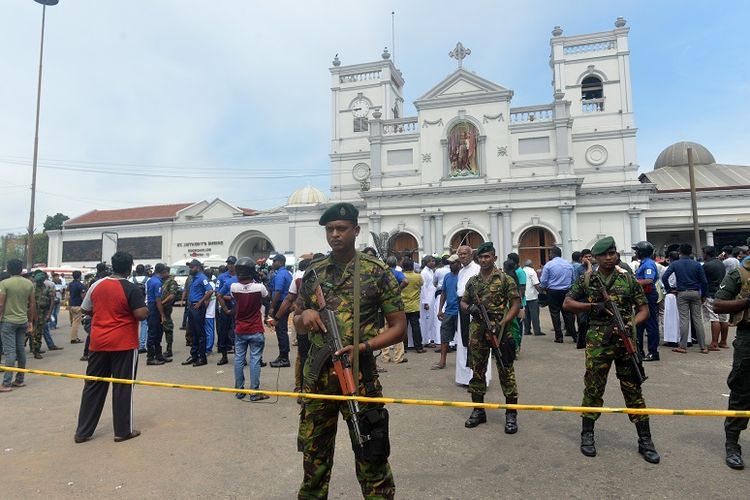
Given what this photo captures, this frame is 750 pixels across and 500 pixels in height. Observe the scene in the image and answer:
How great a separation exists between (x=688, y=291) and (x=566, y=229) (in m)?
17.4

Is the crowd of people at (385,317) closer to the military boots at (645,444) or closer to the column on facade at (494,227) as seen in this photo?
the military boots at (645,444)

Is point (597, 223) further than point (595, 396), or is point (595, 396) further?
point (597, 223)

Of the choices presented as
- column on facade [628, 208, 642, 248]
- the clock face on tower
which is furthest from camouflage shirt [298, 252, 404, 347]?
the clock face on tower

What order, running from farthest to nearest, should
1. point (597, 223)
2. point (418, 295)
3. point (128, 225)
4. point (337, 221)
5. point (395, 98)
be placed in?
point (128, 225) → point (395, 98) → point (597, 223) → point (418, 295) → point (337, 221)

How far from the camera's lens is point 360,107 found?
101 feet

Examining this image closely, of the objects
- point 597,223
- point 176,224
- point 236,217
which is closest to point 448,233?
point 597,223

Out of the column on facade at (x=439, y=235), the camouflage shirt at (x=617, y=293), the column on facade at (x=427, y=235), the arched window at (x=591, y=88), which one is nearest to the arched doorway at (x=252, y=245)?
the column on facade at (x=427, y=235)

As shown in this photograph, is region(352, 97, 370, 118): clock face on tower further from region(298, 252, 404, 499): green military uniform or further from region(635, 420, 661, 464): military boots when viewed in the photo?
region(298, 252, 404, 499): green military uniform

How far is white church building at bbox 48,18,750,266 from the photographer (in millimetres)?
24984

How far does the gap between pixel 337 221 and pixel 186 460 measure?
107 inches

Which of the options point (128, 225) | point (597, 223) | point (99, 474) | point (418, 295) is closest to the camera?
point (99, 474)

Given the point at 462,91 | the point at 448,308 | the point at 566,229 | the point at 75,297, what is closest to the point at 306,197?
Result: the point at 462,91

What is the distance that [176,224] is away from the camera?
33125mm

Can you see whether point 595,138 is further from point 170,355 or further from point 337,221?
point 337,221
